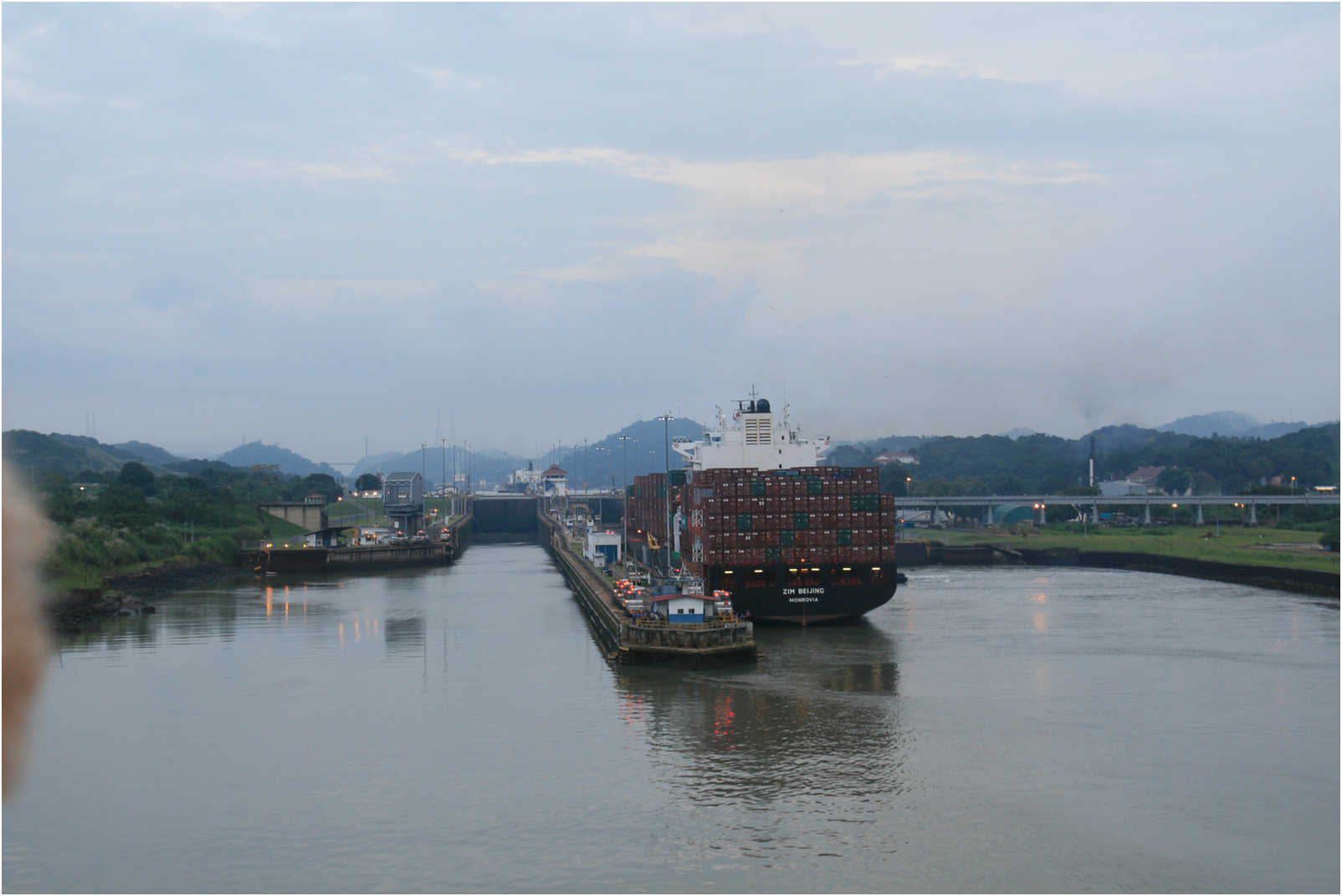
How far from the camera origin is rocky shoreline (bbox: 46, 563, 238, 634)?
53250 mm

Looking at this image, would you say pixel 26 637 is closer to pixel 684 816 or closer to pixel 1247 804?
pixel 684 816

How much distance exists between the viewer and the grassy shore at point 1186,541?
79.2m

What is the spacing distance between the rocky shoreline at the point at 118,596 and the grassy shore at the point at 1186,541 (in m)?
72.1

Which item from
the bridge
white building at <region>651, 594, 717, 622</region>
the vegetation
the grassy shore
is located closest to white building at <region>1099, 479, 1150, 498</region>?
the bridge

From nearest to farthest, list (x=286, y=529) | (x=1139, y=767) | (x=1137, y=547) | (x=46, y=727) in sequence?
(x=1139, y=767), (x=46, y=727), (x=1137, y=547), (x=286, y=529)

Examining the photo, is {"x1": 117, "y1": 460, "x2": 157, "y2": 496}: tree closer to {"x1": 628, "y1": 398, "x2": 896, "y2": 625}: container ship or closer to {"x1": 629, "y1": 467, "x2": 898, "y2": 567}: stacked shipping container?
{"x1": 628, "y1": 398, "x2": 896, "y2": 625}: container ship

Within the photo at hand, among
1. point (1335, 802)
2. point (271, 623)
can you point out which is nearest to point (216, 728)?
point (271, 623)

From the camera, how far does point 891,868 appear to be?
2058 cm

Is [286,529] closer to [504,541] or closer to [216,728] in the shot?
[504,541]

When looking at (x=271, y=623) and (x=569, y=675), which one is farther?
(x=271, y=623)

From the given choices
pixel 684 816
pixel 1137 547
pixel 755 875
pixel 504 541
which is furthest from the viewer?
pixel 504 541

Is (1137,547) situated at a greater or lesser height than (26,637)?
lesser

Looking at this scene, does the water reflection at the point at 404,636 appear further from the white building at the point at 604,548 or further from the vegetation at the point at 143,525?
the white building at the point at 604,548

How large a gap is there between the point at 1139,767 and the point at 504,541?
449ft
